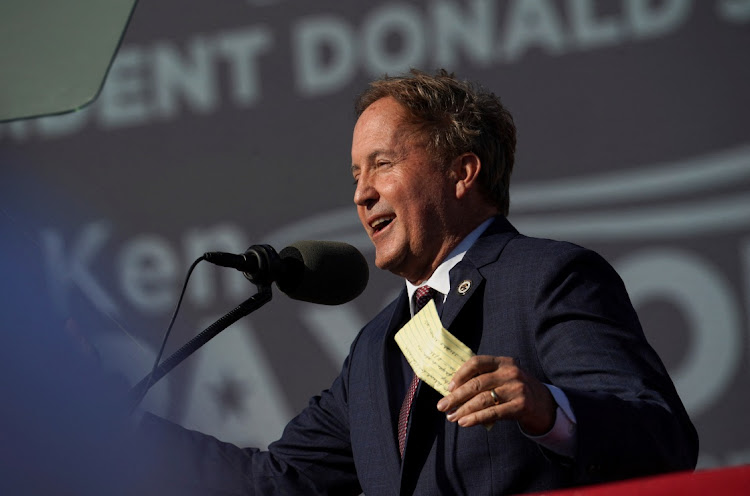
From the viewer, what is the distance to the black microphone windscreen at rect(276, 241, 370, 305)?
1.87 metres

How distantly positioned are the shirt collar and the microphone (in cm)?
15

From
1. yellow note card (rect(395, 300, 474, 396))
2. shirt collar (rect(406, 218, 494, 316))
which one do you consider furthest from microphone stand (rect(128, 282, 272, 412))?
shirt collar (rect(406, 218, 494, 316))

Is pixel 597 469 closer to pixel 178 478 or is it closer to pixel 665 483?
pixel 665 483

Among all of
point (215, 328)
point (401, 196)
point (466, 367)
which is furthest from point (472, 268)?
point (466, 367)

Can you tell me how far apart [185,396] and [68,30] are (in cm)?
57

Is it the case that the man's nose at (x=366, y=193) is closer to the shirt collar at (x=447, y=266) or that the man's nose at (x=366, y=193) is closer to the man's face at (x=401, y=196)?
the man's face at (x=401, y=196)

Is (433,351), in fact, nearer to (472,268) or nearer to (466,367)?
(466,367)

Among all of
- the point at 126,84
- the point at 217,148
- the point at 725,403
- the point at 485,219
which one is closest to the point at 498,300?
the point at 485,219

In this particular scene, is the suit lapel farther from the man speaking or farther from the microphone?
the microphone

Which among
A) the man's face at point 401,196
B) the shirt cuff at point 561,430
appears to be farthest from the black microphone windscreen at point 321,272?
the shirt cuff at point 561,430

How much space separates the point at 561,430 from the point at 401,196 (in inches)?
34.4

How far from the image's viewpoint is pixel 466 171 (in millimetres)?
2225

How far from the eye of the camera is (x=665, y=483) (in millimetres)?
969

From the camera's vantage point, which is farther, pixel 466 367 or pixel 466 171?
pixel 466 171
